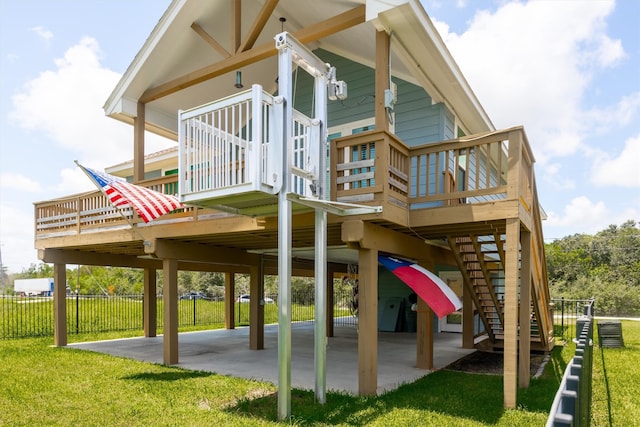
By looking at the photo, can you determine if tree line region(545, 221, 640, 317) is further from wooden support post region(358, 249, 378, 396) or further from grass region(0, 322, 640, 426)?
wooden support post region(358, 249, 378, 396)

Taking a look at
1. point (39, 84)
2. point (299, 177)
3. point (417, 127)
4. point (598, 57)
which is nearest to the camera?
point (299, 177)

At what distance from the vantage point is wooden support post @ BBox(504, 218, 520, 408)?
5.93 m

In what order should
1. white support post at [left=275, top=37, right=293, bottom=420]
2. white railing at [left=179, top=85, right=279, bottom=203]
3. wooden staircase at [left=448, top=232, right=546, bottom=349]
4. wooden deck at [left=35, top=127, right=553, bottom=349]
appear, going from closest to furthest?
white support post at [left=275, top=37, right=293, bottom=420], white railing at [left=179, top=85, right=279, bottom=203], wooden deck at [left=35, top=127, right=553, bottom=349], wooden staircase at [left=448, top=232, right=546, bottom=349]

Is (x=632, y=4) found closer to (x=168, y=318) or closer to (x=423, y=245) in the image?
(x=423, y=245)

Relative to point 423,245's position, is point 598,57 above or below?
above

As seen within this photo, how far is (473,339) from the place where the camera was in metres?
11.4

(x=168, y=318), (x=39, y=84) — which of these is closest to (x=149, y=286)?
(x=168, y=318)

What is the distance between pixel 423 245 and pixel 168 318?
197 inches

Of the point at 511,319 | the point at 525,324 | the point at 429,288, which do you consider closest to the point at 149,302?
the point at 429,288

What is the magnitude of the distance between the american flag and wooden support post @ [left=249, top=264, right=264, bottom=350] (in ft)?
12.5

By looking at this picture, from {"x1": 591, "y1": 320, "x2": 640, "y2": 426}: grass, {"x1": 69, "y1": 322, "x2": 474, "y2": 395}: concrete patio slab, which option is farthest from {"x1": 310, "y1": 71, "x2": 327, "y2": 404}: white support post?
{"x1": 591, "y1": 320, "x2": 640, "y2": 426}: grass

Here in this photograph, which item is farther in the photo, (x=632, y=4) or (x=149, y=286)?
(x=149, y=286)

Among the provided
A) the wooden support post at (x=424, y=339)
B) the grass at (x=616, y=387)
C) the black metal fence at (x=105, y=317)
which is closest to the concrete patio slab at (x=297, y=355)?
the wooden support post at (x=424, y=339)

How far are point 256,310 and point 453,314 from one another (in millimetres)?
6919
